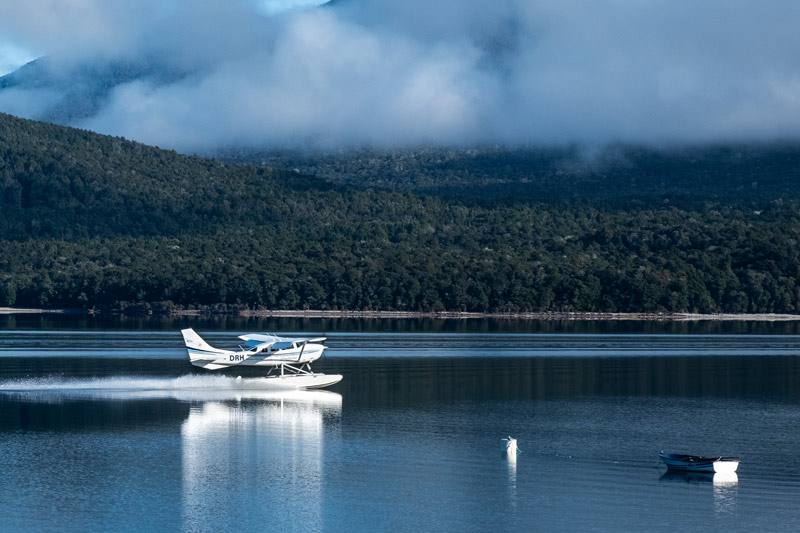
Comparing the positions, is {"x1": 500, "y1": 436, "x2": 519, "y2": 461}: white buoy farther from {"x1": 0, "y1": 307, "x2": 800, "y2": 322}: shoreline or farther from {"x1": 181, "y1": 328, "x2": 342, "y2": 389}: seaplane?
{"x1": 0, "y1": 307, "x2": 800, "y2": 322}: shoreline

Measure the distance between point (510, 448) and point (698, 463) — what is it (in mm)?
6660

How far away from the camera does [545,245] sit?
625ft

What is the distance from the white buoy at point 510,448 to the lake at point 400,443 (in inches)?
13.6

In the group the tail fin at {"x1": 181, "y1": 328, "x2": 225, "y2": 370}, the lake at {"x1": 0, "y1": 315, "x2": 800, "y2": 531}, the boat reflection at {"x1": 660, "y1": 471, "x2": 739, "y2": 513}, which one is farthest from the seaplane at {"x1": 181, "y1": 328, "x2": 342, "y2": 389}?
the boat reflection at {"x1": 660, "y1": 471, "x2": 739, "y2": 513}

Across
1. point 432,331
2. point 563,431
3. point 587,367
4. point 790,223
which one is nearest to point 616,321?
point 432,331

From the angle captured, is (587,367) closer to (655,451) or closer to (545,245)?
(655,451)

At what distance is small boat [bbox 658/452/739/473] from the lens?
1633 inches

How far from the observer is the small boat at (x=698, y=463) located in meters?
41.5

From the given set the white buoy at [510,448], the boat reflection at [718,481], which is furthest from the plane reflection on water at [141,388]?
the boat reflection at [718,481]

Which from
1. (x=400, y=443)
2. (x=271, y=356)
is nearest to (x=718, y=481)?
(x=400, y=443)

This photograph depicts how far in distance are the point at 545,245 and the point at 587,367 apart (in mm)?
111420

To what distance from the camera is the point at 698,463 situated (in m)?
42.0

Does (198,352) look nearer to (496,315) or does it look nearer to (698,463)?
(698,463)

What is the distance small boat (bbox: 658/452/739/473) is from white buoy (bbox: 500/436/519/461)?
522cm
